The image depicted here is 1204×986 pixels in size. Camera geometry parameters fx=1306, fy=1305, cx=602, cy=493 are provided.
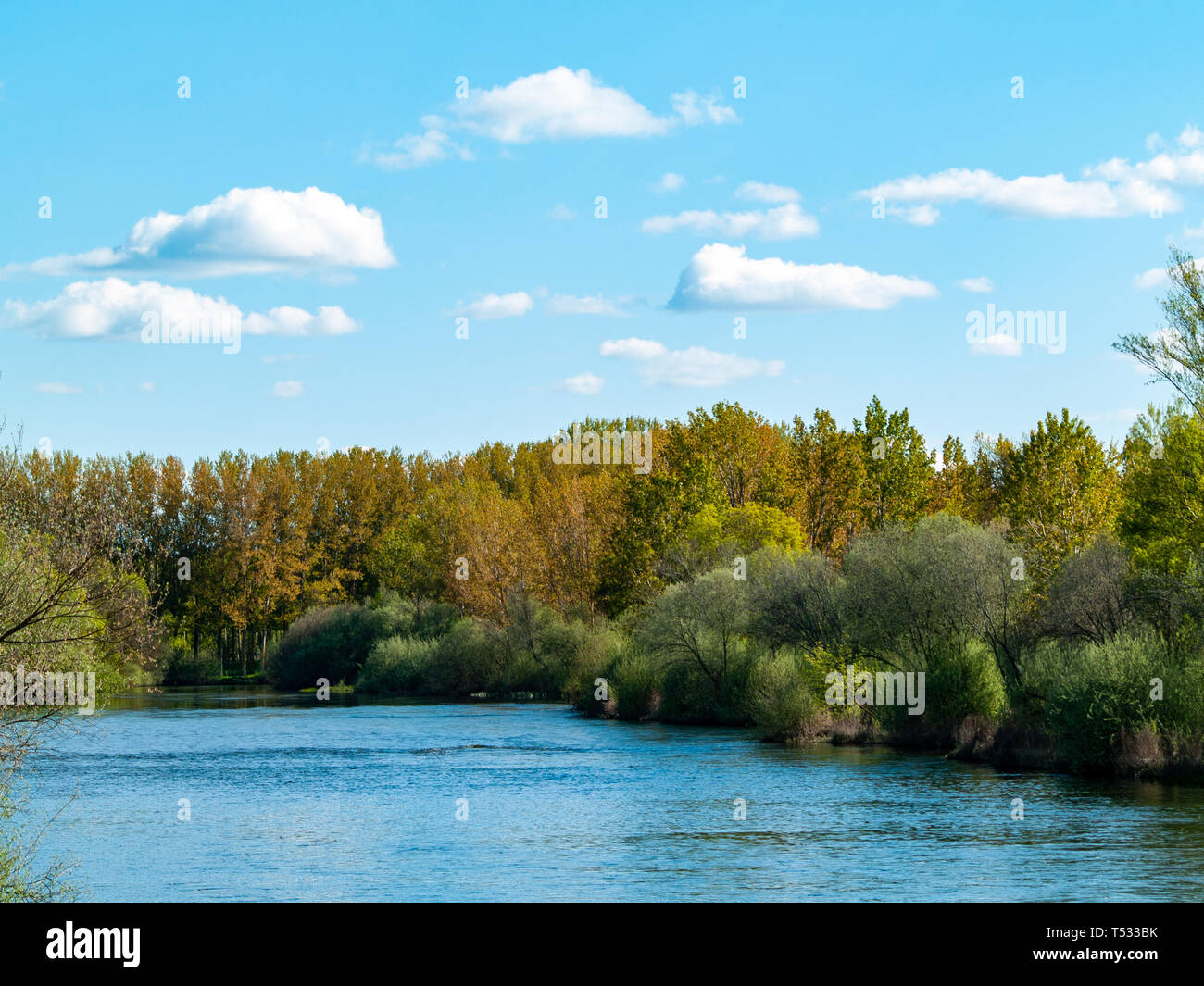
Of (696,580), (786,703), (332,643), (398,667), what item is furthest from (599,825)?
(332,643)

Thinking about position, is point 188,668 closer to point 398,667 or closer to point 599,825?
point 398,667

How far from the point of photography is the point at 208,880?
29781mm

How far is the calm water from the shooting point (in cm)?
2866

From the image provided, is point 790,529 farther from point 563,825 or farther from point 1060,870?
point 1060,870

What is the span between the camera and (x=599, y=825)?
37.3 metres

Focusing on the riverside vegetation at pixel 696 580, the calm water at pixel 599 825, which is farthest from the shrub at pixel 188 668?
the calm water at pixel 599 825

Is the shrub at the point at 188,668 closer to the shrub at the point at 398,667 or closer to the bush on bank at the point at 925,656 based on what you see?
the shrub at the point at 398,667

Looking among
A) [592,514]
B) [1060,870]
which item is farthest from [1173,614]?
[592,514]

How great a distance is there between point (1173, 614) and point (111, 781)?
1528 inches

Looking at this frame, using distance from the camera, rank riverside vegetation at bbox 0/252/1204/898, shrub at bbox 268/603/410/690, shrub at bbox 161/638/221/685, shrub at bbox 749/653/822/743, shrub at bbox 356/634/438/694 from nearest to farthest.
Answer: riverside vegetation at bbox 0/252/1204/898 < shrub at bbox 749/653/822/743 < shrub at bbox 356/634/438/694 < shrub at bbox 268/603/410/690 < shrub at bbox 161/638/221/685

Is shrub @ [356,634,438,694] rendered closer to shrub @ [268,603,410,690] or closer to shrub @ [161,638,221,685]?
shrub @ [268,603,410,690]

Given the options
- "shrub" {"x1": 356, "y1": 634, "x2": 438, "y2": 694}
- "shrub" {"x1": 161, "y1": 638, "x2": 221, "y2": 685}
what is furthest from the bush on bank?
"shrub" {"x1": 161, "y1": 638, "x2": 221, "y2": 685}
